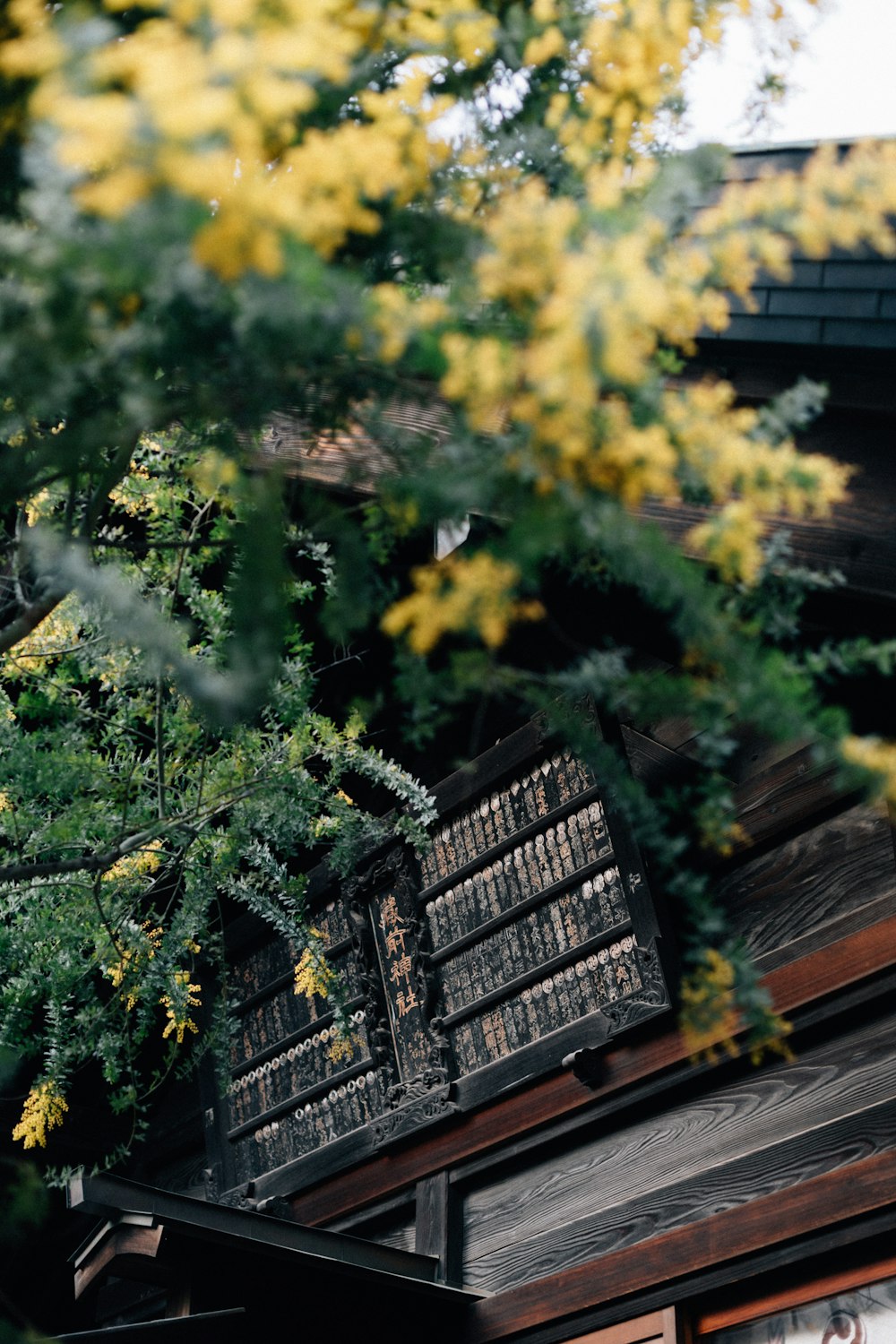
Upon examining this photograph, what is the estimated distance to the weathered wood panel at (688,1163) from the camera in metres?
3.21

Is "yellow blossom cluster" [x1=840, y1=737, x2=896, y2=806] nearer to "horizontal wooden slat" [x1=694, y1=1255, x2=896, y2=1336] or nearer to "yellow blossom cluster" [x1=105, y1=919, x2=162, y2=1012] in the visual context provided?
"horizontal wooden slat" [x1=694, y1=1255, x2=896, y2=1336]

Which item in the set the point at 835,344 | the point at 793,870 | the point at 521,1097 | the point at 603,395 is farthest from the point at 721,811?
the point at 521,1097

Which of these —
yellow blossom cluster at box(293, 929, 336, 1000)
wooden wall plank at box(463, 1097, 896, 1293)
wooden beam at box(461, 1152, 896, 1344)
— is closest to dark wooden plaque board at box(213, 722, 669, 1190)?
yellow blossom cluster at box(293, 929, 336, 1000)

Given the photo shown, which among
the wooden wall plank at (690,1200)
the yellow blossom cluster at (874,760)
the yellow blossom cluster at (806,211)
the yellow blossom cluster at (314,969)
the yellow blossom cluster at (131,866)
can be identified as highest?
the yellow blossom cluster at (131,866)

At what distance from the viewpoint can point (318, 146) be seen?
4.61ft

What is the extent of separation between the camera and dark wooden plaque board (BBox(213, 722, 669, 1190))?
388 centimetres

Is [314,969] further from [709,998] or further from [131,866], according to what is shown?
[709,998]

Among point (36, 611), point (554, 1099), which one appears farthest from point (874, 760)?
point (554, 1099)

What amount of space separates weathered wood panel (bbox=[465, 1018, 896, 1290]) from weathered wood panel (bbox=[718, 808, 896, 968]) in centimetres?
29

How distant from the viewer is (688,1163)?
358 centimetres

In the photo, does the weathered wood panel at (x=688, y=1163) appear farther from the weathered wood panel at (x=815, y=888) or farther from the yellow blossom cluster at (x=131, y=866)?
the yellow blossom cluster at (x=131, y=866)

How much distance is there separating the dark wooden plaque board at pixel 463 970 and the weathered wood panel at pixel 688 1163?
1.06 feet

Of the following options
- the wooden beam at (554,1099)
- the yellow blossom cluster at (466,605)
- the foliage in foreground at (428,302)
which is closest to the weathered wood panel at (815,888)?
the wooden beam at (554,1099)

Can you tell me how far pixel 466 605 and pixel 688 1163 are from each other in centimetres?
261
